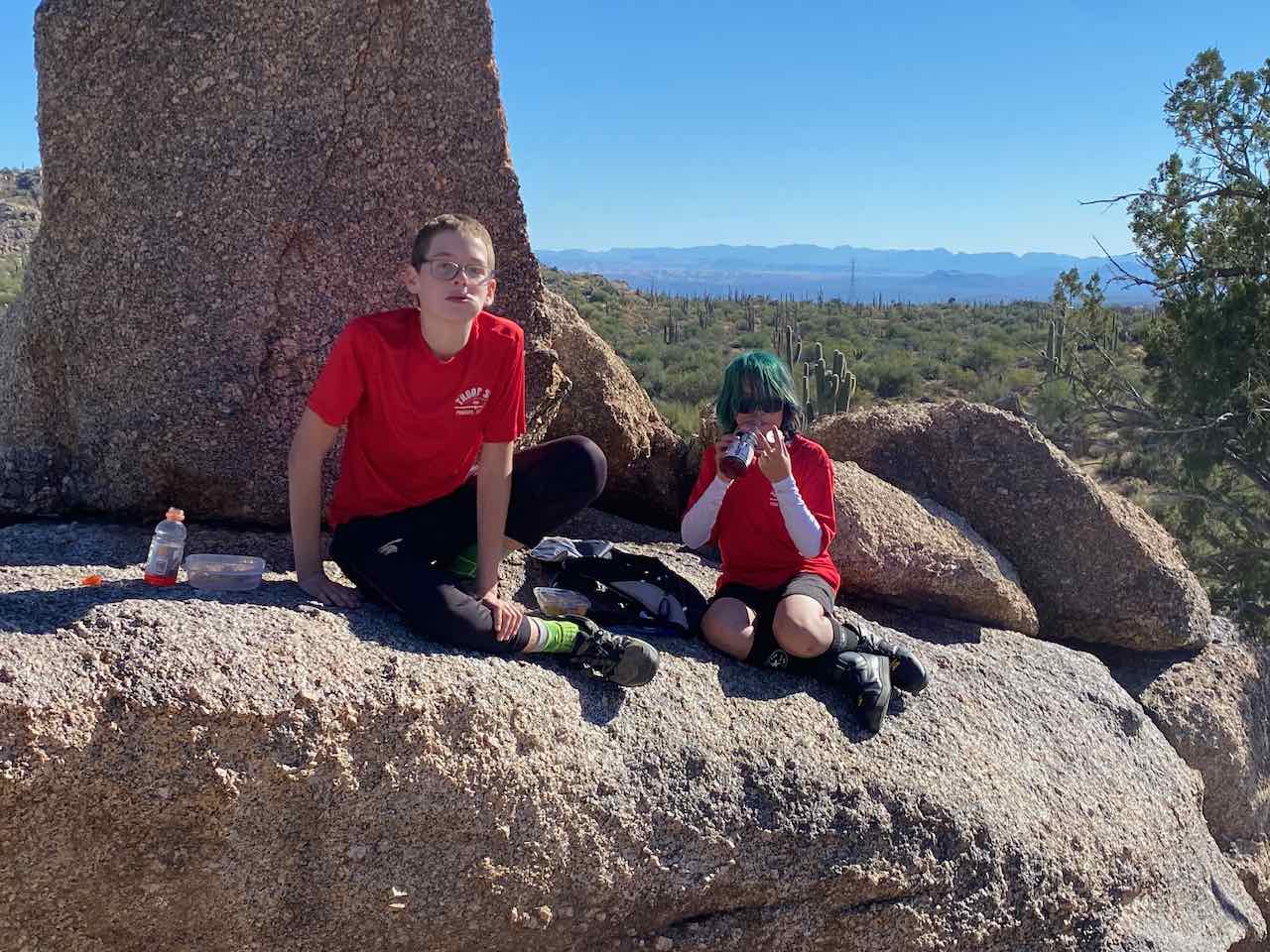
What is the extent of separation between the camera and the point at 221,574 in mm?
3459

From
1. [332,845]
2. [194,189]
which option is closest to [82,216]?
[194,189]

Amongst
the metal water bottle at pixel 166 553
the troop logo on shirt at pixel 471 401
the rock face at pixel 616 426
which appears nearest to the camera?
the metal water bottle at pixel 166 553

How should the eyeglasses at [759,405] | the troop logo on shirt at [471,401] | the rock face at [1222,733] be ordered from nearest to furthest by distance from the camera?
the troop logo on shirt at [471,401], the eyeglasses at [759,405], the rock face at [1222,733]

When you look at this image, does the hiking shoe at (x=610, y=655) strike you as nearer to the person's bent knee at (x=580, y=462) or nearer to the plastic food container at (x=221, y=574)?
the person's bent knee at (x=580, y=462)

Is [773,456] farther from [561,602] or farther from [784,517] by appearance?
[561,602]

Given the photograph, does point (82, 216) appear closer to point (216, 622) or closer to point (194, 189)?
point (194, 189)

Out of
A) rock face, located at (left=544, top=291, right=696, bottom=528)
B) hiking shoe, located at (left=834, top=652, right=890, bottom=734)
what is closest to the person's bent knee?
hiking shoe, located at (left=834, top=652, right=890, bottom=734)

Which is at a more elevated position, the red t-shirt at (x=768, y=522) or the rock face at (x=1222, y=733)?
the red t-shirt at (x=768, y=522)

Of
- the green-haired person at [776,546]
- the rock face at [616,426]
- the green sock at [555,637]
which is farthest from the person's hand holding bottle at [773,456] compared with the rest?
the rock face at [616,426]

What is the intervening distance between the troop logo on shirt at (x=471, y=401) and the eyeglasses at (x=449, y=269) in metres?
0.37

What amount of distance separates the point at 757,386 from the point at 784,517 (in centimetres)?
50

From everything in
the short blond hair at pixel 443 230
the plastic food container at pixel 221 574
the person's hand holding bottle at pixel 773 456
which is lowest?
the plastic food container at pixel 221 574

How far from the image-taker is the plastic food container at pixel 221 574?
3.45 metres

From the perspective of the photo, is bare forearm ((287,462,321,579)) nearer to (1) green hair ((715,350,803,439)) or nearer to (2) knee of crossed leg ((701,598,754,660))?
(2) knee of crossed leg ((701,598,754,660))
